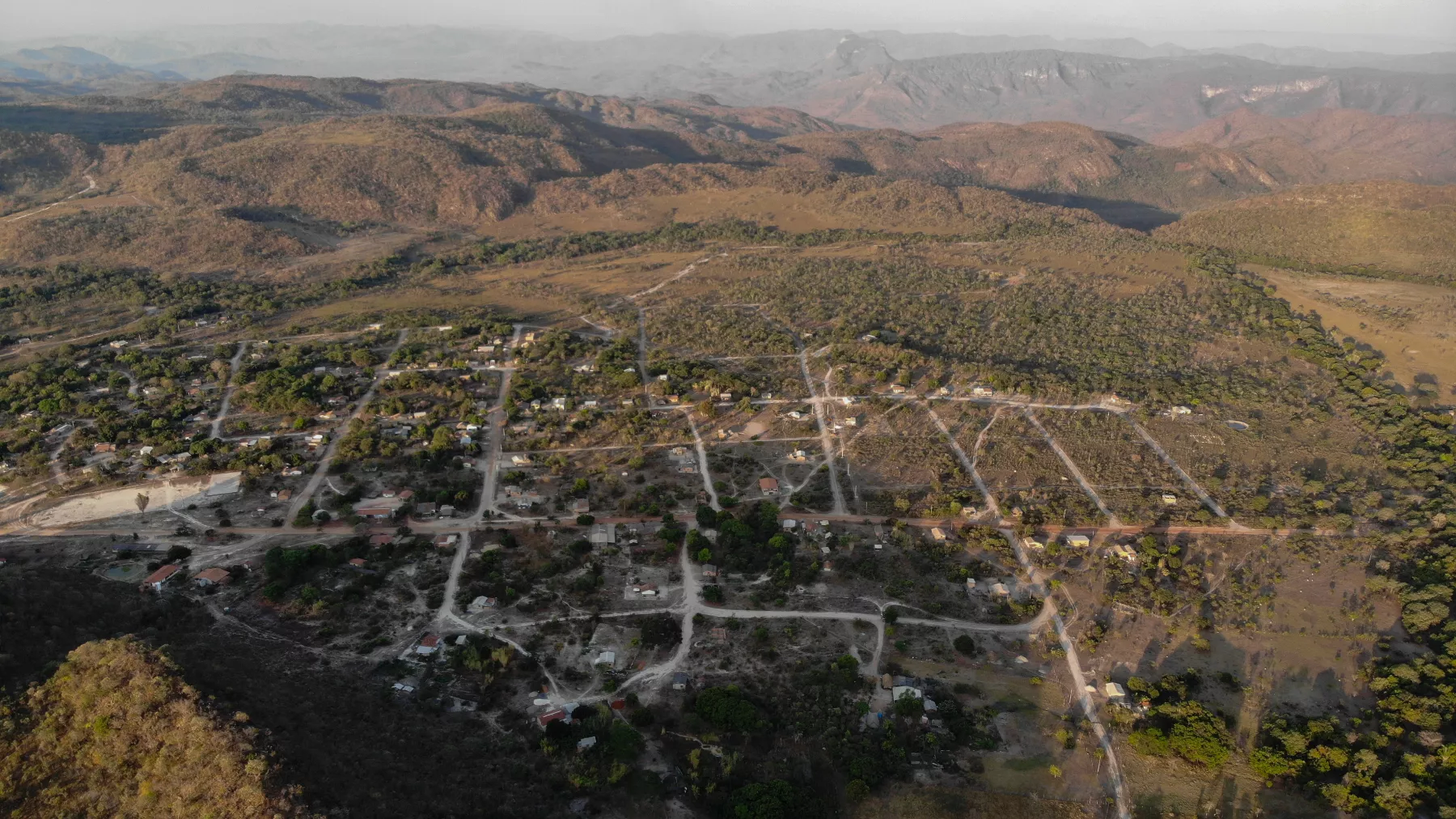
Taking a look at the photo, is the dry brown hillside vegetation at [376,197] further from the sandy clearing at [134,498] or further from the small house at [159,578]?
the small house at [159,578]

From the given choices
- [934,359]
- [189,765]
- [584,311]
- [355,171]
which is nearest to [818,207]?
[584,311]

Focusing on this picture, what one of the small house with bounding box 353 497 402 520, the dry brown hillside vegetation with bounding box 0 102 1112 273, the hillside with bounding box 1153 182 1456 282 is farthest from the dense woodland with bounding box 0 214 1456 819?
the hillside with bounding box 1153 182 1456 282

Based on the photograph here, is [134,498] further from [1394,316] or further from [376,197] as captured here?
[1394,316]

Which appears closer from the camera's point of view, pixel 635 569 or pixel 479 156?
pixel 635 569

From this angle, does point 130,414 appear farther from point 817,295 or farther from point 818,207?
point 818,207

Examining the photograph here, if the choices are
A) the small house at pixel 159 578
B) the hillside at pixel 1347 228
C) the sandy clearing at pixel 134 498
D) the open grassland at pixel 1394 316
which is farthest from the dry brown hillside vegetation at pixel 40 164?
the hillside at pixel 1347 228
